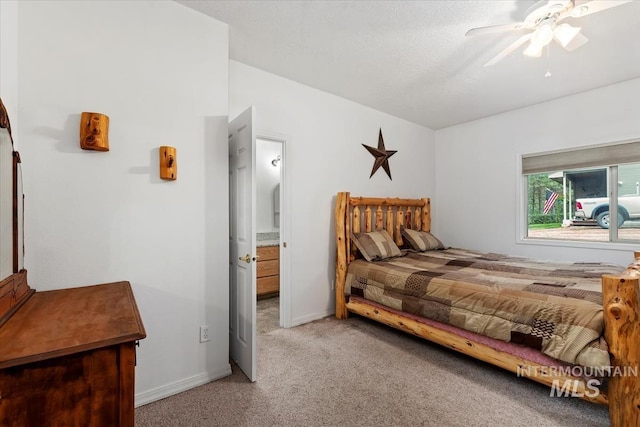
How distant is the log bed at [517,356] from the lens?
1513mm

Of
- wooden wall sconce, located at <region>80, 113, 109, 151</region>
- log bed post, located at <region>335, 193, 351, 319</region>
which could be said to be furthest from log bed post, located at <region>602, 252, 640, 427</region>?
wooden wall sconce, located at <region>80, 113, 109, 151</region>

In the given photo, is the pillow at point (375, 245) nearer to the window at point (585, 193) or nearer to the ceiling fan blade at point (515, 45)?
the window at point (585, 193)

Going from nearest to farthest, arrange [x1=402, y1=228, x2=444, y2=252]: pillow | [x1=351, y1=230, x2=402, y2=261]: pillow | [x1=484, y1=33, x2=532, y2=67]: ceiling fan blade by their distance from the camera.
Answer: [x1=484, y1=33, x2=532, y2=67]: ceiling fan blade < [x1=351, y1=230, x2=402, y2=261]: pillow < [x1=402, y1=228, x2=444, y2=252]: pillow

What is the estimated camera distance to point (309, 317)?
3.28 meters

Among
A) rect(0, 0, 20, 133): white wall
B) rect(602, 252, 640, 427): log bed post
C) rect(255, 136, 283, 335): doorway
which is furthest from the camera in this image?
rect(255, 136, 283, 335): doorway

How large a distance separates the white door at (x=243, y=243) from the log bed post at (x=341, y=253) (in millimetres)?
1300

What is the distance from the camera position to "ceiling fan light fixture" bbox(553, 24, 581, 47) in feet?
6.10

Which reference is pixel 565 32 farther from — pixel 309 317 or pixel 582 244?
pixel 309 317

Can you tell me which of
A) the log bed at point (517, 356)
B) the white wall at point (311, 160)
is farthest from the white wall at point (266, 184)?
the log bed at point (517, 356)

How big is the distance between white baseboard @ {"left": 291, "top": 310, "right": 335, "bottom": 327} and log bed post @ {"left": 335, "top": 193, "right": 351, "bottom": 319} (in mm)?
132

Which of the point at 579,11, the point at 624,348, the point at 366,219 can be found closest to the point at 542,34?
the point at 579,11

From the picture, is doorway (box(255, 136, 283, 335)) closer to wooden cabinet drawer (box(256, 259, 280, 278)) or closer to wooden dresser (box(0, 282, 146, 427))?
wooden cabinet drawer (box(256, 259, 280, 278))

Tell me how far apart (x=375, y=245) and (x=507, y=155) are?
2316mm

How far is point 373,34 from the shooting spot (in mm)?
2336
